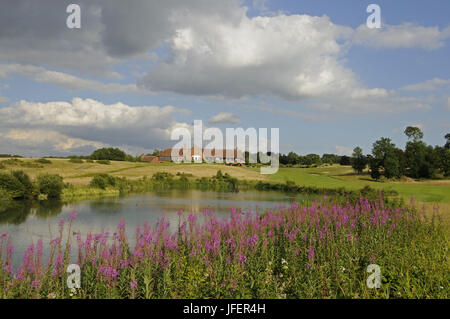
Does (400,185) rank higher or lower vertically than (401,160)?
lower

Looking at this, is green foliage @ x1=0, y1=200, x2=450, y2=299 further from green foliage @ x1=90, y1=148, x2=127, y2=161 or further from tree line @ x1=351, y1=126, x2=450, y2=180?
green foliage @ x1=90, y1=148, x2=127, y2=161

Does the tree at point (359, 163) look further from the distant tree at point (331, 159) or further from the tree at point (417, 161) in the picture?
the distant tree at point (331, 159)

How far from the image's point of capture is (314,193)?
4694 centimetres

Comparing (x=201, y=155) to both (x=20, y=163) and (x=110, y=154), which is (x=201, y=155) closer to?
(x=110, y=154)

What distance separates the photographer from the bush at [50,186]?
111ft

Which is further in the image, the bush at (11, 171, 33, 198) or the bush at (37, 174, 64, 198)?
the bush at (37, 174, 64, 198)

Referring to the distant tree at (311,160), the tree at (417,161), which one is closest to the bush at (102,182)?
the tree at (417,161)

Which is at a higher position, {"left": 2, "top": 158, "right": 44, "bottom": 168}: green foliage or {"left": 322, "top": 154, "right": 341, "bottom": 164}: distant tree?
{"left": 322, "top": 154, "right": 341, "bottom": 164}: distant tree

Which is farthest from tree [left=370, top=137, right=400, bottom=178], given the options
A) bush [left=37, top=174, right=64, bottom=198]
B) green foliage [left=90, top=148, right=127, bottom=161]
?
green foliage [left=90, top=148, right=127, bottom=161]

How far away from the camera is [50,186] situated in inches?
1342

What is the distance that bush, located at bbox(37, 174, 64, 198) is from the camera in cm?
3375

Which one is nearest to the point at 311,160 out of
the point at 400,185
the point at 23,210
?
the point at 400,185

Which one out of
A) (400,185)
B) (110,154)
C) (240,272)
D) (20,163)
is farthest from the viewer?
(110,154)

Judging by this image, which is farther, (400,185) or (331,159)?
(331,159)
